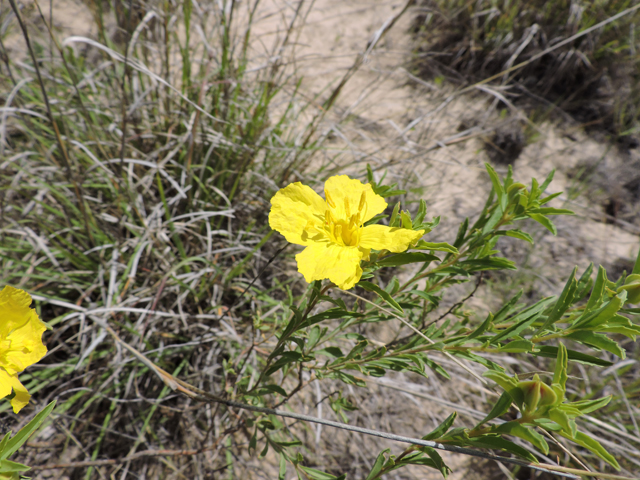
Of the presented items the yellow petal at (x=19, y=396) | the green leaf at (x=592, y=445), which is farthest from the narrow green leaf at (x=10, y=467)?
the green leaf at (x=592, y=445)

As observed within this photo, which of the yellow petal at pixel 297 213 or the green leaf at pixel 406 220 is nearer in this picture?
the green leaf at pixel 406 220

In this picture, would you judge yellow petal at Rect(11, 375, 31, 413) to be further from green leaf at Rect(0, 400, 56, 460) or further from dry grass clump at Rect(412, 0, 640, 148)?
dry grass clump at Rect(412, 0, 640, 148)

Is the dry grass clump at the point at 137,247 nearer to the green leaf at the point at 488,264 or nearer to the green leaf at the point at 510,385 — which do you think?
the green leaf at the point at 488,264

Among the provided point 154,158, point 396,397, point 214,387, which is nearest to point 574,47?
point 396,397

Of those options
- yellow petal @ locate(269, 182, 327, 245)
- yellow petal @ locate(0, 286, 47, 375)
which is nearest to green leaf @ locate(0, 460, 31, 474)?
yellow petal @ locate(0, 286, 47, 375)

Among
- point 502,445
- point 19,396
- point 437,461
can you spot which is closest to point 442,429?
point 437,461

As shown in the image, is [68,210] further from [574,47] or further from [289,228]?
[574,47]
